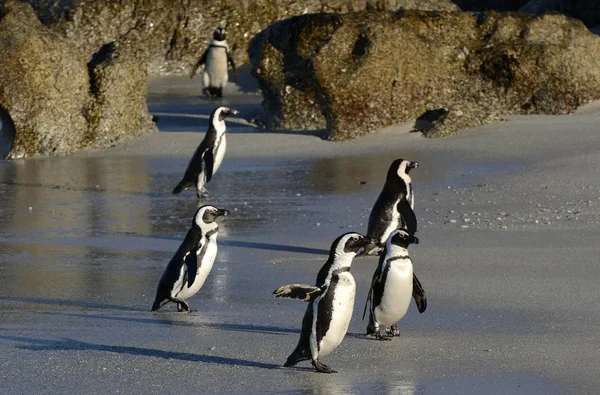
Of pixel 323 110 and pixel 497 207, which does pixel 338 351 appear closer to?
pixel 497 207

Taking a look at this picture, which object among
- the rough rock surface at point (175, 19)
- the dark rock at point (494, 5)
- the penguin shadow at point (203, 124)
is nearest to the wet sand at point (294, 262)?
the penguin shadow at point (203, 124)

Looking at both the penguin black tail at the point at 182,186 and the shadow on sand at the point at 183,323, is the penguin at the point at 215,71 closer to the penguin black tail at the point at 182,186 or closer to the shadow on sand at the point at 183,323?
the penguin black tail at the point at 182,186

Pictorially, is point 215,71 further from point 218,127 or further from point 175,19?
point 218,127

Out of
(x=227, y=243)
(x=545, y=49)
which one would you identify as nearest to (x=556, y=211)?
(x=227, y=243)

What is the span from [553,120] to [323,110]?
8.48 feet

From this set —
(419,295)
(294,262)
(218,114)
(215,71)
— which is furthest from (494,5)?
(419,295)

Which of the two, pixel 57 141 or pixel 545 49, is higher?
pixel 545 49

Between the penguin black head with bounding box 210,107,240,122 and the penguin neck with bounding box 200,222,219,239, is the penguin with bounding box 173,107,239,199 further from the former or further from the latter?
the penguin neck with bounding box 200,222,219,239

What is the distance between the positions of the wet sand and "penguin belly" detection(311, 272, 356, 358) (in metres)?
0.12

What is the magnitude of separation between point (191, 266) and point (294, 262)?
132 cm

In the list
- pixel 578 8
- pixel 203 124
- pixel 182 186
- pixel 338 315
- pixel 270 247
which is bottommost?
pixel 203 124

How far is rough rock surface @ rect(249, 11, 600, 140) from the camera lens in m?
14.1

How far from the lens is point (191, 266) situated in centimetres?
682

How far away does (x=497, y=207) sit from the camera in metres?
9.70
